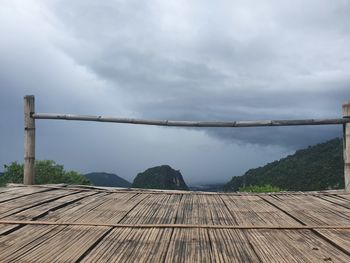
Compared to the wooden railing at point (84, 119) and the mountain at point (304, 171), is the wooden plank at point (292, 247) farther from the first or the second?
the mountain at point (304, 171)

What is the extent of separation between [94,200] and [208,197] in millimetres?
1004

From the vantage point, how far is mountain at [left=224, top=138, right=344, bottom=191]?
19.2 meters

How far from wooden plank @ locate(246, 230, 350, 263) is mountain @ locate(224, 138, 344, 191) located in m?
16.3

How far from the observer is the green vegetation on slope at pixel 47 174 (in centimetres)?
1091

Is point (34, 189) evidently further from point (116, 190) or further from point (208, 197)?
point (208, 197)

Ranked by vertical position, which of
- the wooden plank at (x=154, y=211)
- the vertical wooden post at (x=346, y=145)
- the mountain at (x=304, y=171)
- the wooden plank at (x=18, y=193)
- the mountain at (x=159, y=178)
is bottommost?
the mountain at (x=159, y=178)

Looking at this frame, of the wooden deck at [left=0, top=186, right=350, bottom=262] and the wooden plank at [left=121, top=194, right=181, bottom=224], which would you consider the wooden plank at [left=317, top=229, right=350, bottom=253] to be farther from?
the wooden plank at [left=121, top=194, right=181, bottom=224]

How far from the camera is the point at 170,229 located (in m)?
2.20

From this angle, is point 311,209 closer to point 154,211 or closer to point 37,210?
point 154,211

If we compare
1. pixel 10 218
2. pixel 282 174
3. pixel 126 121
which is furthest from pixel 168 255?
pixel 282 174

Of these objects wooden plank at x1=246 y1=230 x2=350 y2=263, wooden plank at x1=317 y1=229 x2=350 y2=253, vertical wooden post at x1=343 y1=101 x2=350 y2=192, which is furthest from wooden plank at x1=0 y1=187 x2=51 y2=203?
vertical wooden post at x1=343 y1=101 x2=350 y2=192

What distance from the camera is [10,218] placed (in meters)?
2.44

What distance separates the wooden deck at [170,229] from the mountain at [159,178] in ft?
83.7

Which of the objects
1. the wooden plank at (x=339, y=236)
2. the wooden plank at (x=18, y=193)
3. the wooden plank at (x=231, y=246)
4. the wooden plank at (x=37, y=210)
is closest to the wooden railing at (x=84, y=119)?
the wooden plank at (x=18, y=193)
